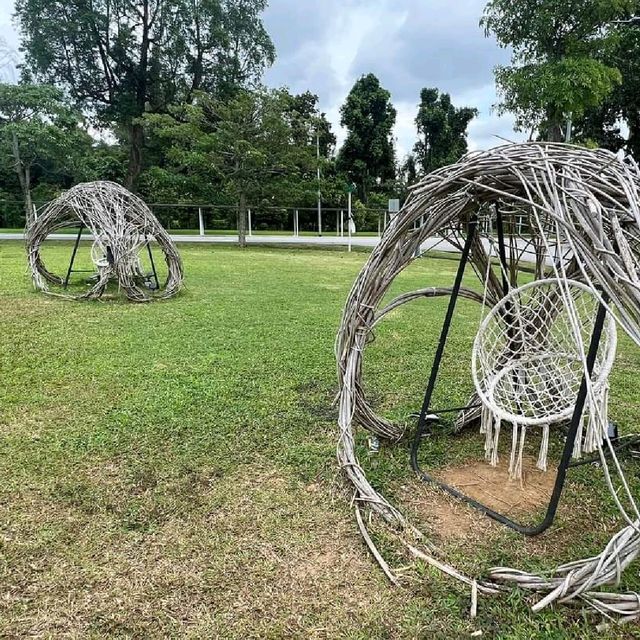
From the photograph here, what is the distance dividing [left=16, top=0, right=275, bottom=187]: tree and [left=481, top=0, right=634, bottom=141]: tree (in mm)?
11769

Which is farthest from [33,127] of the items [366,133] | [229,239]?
[366,133]

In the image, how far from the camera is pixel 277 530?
203 cm

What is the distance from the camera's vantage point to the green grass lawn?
160 cm

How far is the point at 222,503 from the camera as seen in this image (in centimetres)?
221

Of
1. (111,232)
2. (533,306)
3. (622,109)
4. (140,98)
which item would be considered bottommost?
(533,306)

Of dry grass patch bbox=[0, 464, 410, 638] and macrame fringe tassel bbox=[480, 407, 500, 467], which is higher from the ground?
macrame fringe tassel bbox=[480, 407, 500, 467]

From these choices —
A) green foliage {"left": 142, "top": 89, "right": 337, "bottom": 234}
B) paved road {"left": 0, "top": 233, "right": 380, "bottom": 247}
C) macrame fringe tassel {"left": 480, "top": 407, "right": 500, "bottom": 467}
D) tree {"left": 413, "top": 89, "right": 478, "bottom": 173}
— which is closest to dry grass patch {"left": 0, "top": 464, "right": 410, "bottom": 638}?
macrame fringe tassel {"left": 480, "top": 407, "right": 500, "bottom": 467}

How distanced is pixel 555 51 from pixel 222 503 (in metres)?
12.9

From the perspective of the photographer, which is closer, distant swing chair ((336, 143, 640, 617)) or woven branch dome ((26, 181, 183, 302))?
distant swing chair ((336, 143, 640, 617))

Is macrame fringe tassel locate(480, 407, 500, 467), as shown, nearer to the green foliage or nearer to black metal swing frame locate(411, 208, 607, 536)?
black metal swing frame locate(411, 208, 607, 536)

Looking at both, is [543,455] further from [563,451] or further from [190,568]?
[190,568]

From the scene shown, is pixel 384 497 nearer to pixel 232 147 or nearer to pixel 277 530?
pixel 277 530

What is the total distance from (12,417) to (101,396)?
1.79ft

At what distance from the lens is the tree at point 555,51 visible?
10.4 metres
